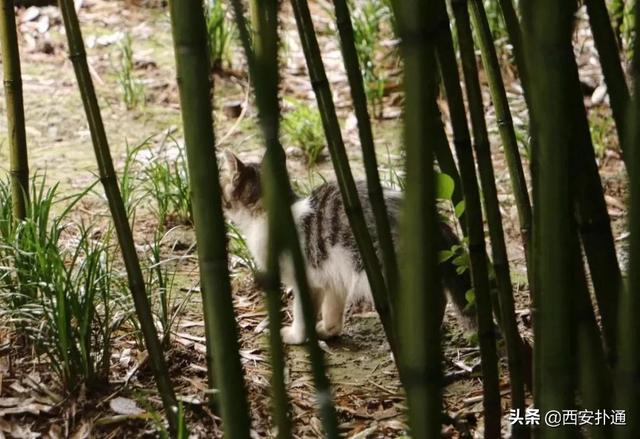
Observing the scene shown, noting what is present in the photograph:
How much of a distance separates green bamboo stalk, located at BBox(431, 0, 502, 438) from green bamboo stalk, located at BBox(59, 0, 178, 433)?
0.67 metres

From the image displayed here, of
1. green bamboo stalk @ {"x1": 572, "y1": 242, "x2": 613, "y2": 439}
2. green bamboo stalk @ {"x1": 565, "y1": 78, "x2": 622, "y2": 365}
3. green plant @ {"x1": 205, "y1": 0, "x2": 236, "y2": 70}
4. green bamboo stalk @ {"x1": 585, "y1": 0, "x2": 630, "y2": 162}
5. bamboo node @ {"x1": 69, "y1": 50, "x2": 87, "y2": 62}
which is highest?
green plant @ {"x1": 205, "y1": 0, "x2": 236, "y2": 70}

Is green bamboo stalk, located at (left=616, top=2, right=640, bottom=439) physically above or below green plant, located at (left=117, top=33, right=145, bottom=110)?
below

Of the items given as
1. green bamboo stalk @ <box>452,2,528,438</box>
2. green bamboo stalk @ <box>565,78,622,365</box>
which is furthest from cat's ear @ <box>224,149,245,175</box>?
green bamboo stalk @ <box>565,78,622,365</box>

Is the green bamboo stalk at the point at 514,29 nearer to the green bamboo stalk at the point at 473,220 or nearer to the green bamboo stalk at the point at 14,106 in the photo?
the green bamboo stalk at the point at 473,220

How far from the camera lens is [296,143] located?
482 cm

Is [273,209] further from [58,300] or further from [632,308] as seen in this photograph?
[58,300]

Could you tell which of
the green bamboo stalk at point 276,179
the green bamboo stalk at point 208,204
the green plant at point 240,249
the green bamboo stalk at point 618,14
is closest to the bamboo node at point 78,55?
the green bamboo stalk at point 208,204

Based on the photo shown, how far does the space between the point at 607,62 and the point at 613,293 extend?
0.36 m

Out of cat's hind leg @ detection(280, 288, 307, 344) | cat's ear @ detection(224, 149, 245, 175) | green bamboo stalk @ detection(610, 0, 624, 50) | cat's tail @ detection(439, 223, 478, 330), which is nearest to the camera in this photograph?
cat's tail @ detection(439, 223, 478, 330)

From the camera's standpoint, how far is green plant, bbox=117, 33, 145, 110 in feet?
16.7

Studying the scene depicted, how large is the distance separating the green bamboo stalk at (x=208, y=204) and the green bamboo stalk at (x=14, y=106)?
56.1 inches

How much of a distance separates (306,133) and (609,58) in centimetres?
319

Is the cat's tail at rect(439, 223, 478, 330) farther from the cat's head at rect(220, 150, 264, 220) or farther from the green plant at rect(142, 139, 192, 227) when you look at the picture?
the green plant at rect(142, 139, 192, 227)

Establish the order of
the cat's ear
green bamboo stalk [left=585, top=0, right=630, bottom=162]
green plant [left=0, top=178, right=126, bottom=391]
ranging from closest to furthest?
green bamboo stalk [left=585, top=0, right=630, bottom=162] → green plant [left=0, top=178, right=126, bottom=391] → the cat's ear
